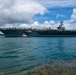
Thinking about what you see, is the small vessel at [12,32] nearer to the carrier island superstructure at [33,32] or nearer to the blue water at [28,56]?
the carrier island superstructure at [33,32]

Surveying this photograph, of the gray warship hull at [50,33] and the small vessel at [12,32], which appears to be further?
the gray warship hull at [50,33]

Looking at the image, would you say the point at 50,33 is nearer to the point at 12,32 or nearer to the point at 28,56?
the point at 12,32

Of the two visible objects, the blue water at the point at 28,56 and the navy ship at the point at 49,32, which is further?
the navy ship at the point at 49,32

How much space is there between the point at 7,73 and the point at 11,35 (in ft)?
461

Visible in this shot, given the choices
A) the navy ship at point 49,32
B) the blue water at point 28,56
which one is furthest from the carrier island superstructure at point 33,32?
the blue water at point 28,56

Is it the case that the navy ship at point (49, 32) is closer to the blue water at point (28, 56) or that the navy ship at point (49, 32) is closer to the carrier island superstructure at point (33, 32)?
the carrier island superstructure at point (33, 32)

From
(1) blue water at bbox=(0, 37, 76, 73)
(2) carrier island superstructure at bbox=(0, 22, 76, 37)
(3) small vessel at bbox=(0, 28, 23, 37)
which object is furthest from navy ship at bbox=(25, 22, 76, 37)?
(1) blue water at bbox=(0, 37, 76, 73)

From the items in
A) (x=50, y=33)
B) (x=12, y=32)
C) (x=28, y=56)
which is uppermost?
(x=28, y=56)

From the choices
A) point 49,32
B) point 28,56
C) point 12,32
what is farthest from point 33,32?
point 28,56

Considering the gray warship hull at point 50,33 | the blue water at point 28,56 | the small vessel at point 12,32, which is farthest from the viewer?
the gray warship hull at point 50,33

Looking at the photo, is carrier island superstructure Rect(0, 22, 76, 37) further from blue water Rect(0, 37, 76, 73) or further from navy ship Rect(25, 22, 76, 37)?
blue water Rect(0, 37, 76, 73)

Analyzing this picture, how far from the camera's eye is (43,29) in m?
155

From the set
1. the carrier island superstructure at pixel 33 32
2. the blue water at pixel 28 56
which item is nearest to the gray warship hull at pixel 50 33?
the carrier island superstructure at pixel 33 32

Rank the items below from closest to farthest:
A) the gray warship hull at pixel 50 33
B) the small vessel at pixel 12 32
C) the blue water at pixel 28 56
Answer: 1. the blue water at pixel 28 56
2. the small vessel at pixel 12 32
3. the gray warship hull at pixel 50 33
